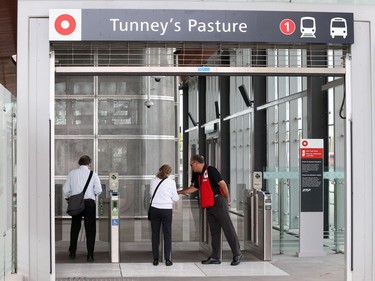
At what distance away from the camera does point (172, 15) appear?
7340 millimetres

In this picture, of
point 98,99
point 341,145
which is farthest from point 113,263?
point 98,99

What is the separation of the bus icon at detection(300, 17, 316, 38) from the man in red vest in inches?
131

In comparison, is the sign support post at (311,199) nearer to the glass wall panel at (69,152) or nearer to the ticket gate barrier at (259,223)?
the ticket gate barrier at (259,223)

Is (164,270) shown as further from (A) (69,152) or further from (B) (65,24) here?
(A) (69,152)

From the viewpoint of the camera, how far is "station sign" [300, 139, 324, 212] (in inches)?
456

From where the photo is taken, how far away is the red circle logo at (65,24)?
23.6 feet

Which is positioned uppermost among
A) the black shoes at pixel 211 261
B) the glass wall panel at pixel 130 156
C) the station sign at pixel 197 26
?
the station sign at pixel 197 26

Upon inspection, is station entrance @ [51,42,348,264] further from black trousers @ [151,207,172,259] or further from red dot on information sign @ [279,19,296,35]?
black trousers @ [151,207,172,259]

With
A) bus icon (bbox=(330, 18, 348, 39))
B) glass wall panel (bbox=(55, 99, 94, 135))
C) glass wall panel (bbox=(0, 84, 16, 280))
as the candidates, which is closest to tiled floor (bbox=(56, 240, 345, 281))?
glass wall panel (bbox=(0, 84, 16, 280))

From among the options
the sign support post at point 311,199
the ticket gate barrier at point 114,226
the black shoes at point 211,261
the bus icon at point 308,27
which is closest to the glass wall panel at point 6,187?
the bus icon at point 308,27

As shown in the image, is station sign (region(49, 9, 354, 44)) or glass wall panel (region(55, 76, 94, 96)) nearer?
station sign (region(49, 9, 354, 44))

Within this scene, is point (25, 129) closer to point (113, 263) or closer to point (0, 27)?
point (0, 27)

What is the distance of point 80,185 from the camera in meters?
10.9

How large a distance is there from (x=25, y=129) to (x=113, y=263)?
4.08 meters
